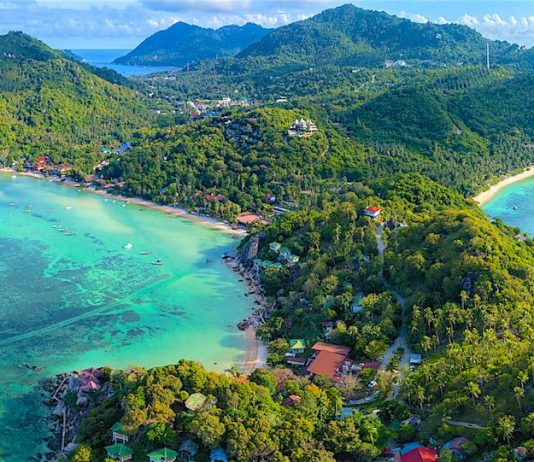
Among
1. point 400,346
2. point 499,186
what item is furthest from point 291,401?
point 499,186

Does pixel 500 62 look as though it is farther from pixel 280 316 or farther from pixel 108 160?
pixel 280 316

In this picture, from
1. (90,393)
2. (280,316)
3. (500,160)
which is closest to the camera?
(90,393)

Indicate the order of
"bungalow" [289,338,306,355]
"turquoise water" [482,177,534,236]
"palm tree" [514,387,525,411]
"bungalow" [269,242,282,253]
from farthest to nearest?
"turquoise water" [482,177,534,236], "bungalow" [269,242,282,253], "bungalow" [289,338,306,355], "palm tree" [514,387,525,411]

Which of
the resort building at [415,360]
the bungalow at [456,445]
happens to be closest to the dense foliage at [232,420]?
the bungalow at [456,445]

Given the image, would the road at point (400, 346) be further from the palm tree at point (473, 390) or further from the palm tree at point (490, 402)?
the palm tree at point (490, 402)

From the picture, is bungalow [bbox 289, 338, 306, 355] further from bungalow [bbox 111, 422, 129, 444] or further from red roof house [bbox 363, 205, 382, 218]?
red roof house [bbox 363, 205, 382, 218]

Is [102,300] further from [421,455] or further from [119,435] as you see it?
[421,455]

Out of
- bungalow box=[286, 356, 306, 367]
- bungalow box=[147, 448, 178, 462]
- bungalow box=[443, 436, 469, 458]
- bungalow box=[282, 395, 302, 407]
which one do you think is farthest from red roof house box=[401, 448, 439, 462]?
bungalow box=[286, 356, 306, 367]

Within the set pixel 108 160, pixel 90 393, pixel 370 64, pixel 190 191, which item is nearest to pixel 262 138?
pixel 190 191
